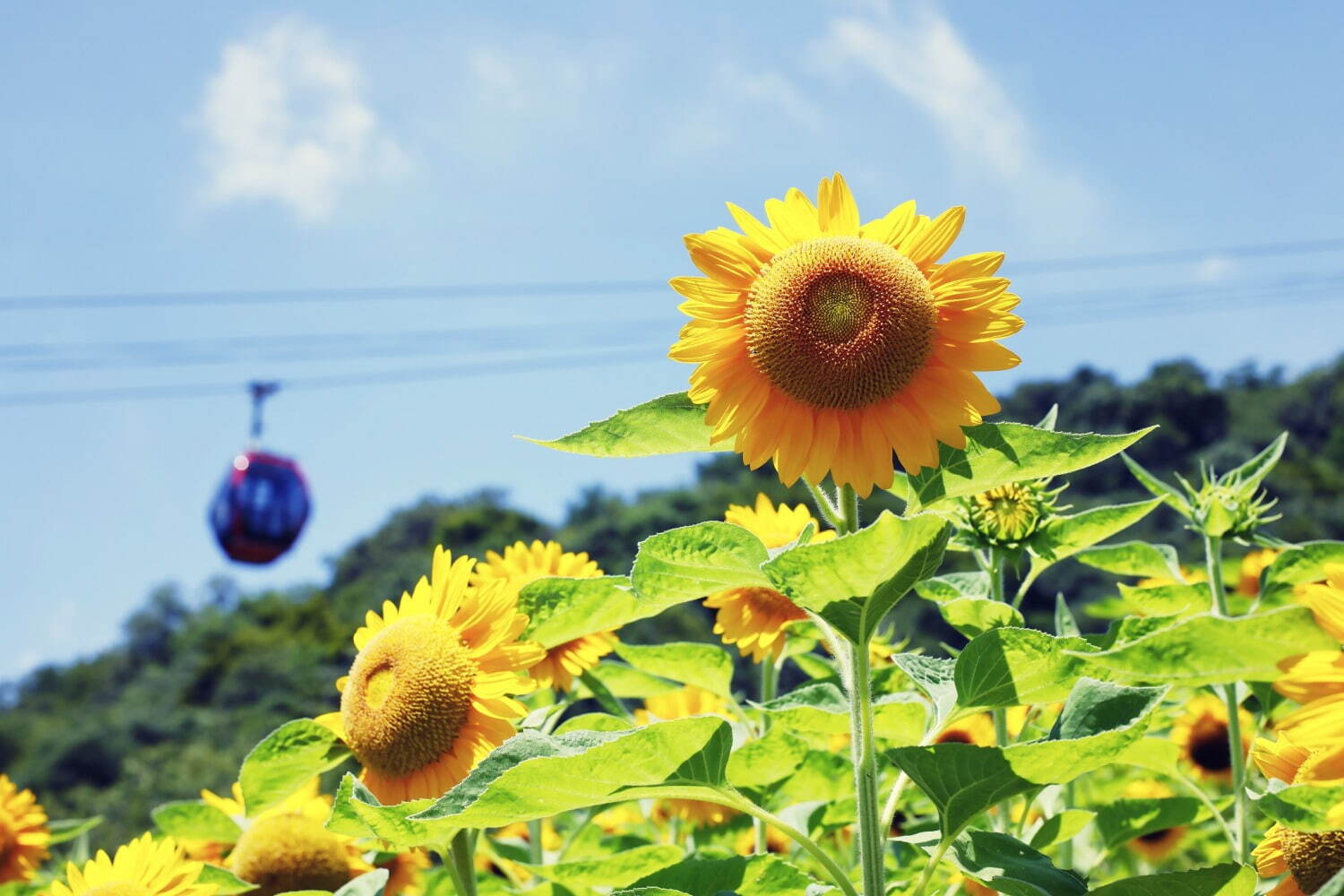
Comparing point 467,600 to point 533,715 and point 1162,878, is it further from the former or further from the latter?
point 1162,878

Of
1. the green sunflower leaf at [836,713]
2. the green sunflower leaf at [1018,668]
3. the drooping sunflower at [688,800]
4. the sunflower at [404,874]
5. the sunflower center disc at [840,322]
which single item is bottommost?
the sunflower at [404,874]

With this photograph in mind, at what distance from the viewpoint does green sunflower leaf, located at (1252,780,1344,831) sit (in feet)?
3.30

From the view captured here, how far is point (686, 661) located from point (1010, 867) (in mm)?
945

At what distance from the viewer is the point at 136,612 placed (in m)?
71.8

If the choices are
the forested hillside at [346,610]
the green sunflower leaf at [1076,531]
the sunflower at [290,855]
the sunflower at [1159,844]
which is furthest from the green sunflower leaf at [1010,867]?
the forested hillside at [346,610]

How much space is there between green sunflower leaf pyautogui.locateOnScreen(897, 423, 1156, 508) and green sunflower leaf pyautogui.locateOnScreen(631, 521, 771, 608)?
8.9 inches

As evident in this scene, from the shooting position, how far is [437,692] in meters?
1.69

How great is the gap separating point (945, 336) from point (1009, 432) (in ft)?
0.56

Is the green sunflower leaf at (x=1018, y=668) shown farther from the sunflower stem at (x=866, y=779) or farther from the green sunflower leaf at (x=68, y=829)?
the green sunflower leaf at (x=68, y=829)

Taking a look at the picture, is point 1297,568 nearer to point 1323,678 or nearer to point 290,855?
point 1323,678

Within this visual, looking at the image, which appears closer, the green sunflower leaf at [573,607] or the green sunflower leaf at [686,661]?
the green sunflower leaf at [573,607]

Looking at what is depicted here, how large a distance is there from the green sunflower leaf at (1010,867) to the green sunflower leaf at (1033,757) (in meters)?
0.07

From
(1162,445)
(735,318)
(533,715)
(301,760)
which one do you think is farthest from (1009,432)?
(1162,445)

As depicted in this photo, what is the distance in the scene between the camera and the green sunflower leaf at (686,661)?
84.9 inches
